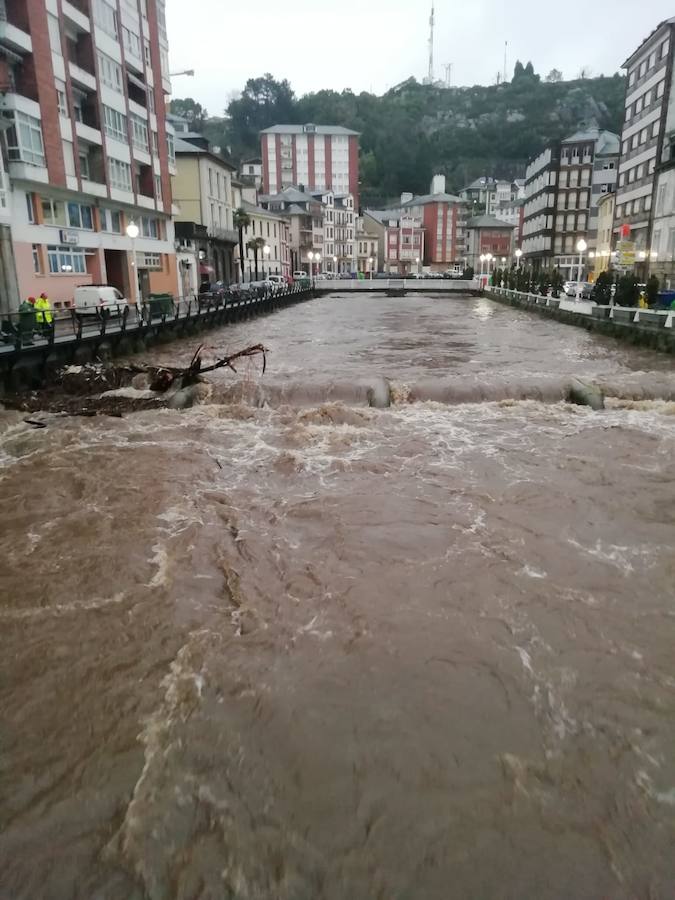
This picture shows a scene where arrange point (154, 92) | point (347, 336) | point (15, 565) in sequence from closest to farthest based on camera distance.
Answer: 1. point (15, 565)
2. point (347, 336)
3. point (154, 92)

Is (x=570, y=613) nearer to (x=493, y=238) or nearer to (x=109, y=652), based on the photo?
(x=109, y=652)

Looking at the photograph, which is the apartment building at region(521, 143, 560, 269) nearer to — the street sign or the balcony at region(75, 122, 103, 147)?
the street sign

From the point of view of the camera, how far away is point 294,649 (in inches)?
253

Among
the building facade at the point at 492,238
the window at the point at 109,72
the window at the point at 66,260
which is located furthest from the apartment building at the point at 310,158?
the window at the point at 66,260

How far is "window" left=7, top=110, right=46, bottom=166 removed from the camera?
2930cm

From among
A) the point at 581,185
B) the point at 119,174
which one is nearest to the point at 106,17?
the point at 119,174

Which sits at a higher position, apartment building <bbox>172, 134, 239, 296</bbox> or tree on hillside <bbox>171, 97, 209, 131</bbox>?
tree on hillside <bbox>171, 97, 209, 131</bbox>

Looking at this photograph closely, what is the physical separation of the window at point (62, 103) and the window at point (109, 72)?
15.6 ft

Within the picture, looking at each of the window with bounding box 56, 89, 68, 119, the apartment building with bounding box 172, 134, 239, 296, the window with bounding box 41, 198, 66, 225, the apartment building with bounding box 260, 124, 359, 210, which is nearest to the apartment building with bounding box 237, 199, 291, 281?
the apartment building with bounding box 172, 134, 239, 296

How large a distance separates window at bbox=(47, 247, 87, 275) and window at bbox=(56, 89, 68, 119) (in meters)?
6.67

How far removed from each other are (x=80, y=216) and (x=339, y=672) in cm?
3624

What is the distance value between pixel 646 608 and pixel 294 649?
3819 millimetres

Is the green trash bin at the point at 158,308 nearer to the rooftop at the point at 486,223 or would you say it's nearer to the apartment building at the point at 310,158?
the rooftop at the point at 486,223

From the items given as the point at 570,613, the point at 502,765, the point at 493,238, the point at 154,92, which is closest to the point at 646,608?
the point at 570,613
